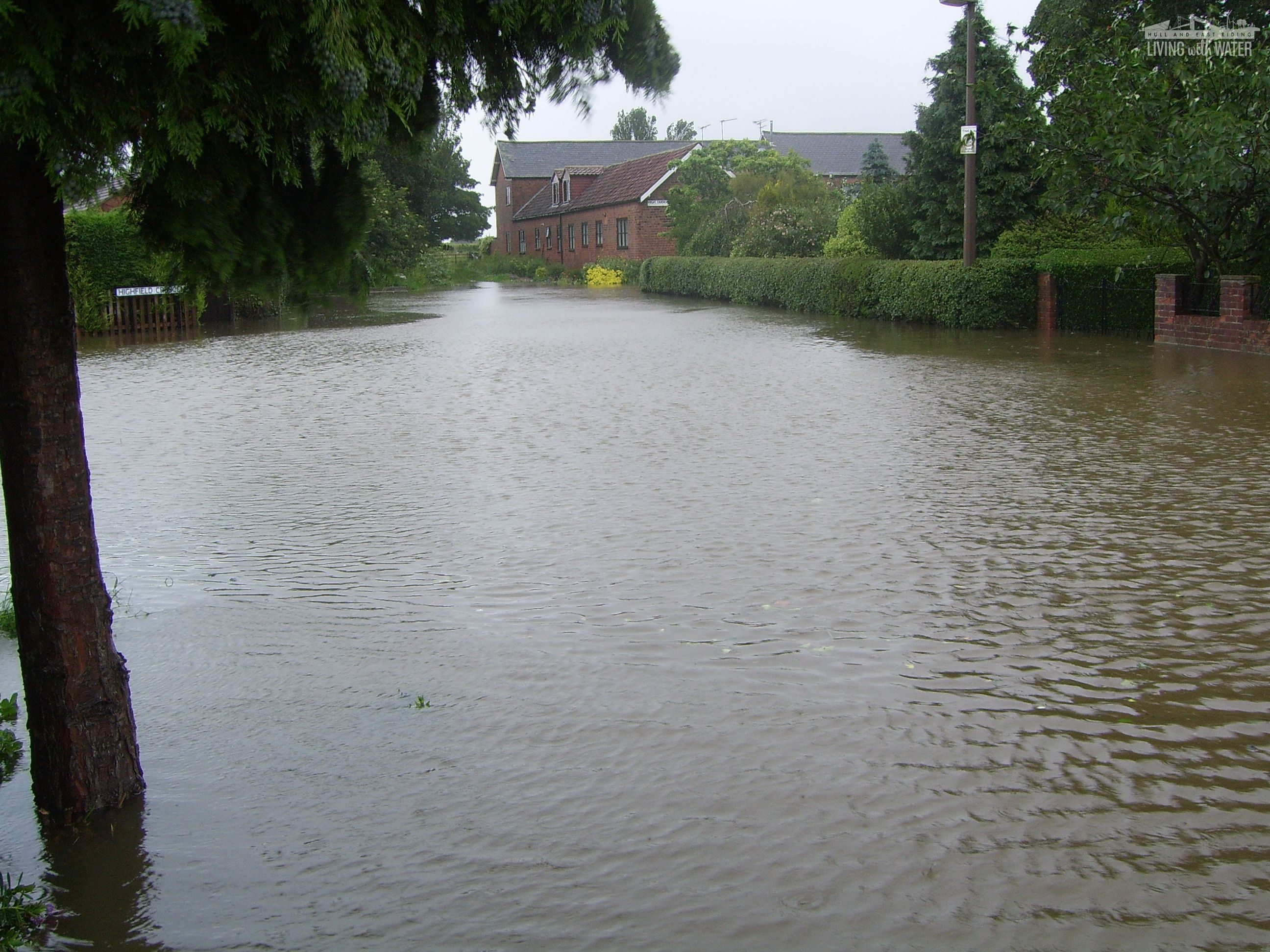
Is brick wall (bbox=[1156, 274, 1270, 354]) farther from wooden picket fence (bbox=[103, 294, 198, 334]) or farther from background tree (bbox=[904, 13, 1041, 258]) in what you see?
wooden picket fence (bbox=[103, 294, 198, 334])

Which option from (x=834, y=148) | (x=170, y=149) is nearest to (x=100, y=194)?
(x=170, y=149)

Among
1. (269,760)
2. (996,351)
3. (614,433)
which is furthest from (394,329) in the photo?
(269,760)

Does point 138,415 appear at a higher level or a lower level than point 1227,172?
lower

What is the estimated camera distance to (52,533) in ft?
13.1

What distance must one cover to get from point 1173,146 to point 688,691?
1533 centimetres

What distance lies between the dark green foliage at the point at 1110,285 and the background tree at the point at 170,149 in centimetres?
1867

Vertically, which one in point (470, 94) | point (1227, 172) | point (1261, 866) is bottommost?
point (1261, 866)

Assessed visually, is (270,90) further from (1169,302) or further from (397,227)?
(397,227)

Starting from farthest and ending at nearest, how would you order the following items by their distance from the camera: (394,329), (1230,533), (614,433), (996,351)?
1. (394,329)
2. (996,351)
3. (614,433)
4. (1230,533)

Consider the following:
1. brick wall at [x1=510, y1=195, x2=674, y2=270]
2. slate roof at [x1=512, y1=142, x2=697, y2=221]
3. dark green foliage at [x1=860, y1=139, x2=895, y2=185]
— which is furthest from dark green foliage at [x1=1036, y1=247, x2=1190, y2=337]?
slate roof at [x1=512, y1=142, x2=697, y2=221]

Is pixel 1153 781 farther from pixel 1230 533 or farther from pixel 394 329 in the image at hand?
pixel 394 329

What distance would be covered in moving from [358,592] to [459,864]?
10.1 feet

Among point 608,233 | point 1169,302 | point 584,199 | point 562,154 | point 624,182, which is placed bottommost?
point 1169,302

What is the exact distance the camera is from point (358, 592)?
22.1 feet
